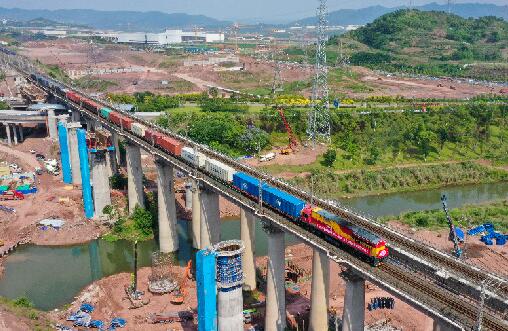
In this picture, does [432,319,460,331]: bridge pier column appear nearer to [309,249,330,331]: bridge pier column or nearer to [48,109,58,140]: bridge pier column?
[309,249,330,331]: bridge pier column

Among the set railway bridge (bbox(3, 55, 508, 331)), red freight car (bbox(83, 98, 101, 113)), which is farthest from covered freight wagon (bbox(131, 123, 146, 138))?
red freight car (bbox(83, 98, 101, 113))

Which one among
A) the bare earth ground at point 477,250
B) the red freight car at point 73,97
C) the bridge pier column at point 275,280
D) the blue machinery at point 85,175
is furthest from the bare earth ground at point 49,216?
the bare earth ground at point 477,250

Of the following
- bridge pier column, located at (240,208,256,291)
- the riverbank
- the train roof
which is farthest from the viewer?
the riverbank

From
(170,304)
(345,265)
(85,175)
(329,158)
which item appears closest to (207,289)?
(345,265)

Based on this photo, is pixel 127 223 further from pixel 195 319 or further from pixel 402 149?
pixel 402 149

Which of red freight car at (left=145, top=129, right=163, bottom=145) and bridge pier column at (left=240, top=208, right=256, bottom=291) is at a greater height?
red freight car at (left=145, top=129, right=163, bottom=145)

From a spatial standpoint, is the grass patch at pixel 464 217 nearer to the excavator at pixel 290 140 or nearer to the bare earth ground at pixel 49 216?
the excavator at pixel 290 140
